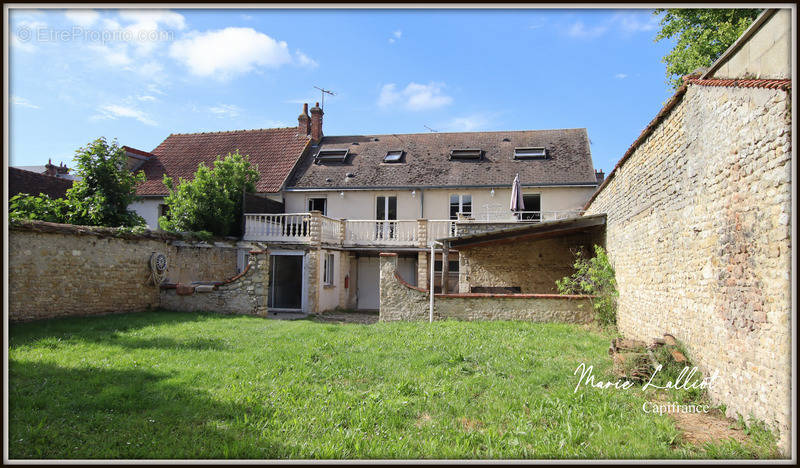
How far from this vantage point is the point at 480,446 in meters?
4.39

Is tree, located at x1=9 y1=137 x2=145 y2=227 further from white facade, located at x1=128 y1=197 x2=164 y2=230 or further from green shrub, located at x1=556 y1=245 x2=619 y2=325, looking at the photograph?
green shrub, located at x1=556 y1=245 x2=619 y2=325

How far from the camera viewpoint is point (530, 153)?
20.2 metres

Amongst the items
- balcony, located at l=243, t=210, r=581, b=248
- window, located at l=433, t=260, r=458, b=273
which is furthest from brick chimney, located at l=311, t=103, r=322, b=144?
window, located at l=433, t=260, r=458, b=273

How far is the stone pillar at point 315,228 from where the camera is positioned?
1579 cm

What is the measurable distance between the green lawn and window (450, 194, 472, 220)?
10.1 metres

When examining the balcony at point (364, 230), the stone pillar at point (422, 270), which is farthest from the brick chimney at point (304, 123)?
the stone pillar at point (422, 270)

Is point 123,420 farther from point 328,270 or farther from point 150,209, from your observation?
point 150,209

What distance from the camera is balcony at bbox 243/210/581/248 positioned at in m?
16.7

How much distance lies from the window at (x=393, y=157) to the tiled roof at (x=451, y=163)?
0.68 ft

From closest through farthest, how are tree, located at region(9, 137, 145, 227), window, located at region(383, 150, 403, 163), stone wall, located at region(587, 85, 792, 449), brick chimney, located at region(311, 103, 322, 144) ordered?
stone wall, located at region(587, 85, 792, 449), tree, located at region(9, 137, 145, 227), window, located at region(383, 150, 403, 163), brick chimney, located at region(311, 103, 322, 144)

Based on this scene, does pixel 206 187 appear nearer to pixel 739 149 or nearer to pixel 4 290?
pixel 4 290

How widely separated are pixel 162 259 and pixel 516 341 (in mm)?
10612

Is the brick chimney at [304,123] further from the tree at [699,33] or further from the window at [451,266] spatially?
the tree at [699,33]

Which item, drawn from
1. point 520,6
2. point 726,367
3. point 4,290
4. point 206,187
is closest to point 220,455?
point 4,290
